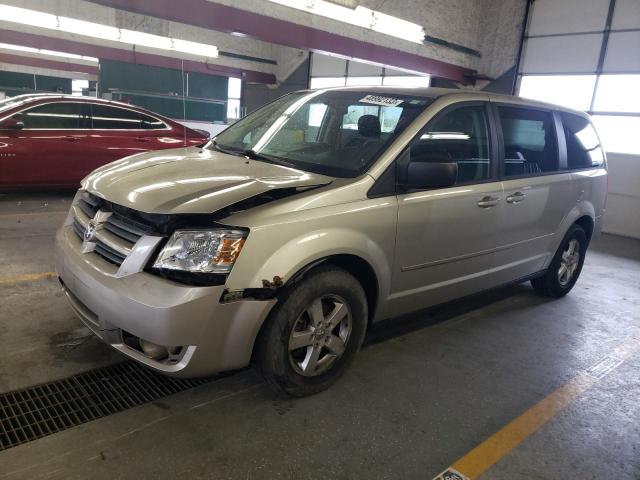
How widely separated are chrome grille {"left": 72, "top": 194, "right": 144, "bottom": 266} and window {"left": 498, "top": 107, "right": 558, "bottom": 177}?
246 centimetres

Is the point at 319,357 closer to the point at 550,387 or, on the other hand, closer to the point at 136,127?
the point at 550,387

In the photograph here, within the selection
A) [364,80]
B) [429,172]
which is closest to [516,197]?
[429,172]

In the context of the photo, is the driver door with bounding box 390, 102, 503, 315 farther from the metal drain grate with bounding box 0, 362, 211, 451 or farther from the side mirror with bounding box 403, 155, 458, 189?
the metal drain grate with bounding box 0, 362, 211, 451

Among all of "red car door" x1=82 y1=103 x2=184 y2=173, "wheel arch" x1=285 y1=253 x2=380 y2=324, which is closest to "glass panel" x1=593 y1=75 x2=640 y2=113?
"red car door" x1=82 y1=103 x2=184 y2=173

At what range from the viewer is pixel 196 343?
2.11m

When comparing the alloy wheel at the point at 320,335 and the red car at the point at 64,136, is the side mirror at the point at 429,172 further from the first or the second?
the red car at the point at 64,136

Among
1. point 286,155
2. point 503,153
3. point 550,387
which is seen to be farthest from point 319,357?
point 503,153

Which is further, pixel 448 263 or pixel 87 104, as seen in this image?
pixel 87 104

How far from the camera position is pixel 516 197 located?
135 inches

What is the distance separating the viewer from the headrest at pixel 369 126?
2.89 metres

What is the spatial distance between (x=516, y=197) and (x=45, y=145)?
226 inches

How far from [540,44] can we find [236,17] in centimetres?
707

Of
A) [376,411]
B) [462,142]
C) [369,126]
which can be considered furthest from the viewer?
[462,142]

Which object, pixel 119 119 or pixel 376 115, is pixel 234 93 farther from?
pixel 376 115
